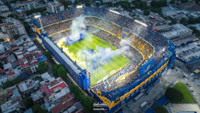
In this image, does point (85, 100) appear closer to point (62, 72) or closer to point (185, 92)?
point (62, 72)

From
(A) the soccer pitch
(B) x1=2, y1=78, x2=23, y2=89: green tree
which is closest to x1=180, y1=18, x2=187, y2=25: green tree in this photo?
(A) the soccer pitch

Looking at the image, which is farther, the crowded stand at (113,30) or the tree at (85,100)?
the crowded stand at (113,30)

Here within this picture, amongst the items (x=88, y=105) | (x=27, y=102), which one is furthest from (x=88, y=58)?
(x=27, y=102)

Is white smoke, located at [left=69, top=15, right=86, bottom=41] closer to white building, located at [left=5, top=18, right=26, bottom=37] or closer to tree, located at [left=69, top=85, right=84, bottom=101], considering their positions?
white building, located at [left=5, top=18, right=26, bottom=37]

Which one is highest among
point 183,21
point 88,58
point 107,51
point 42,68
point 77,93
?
point 183,21

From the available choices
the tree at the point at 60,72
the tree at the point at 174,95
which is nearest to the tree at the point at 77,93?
the tree at the point at 60,72

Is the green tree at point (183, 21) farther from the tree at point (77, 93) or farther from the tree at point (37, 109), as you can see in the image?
the tree at point (37, 109)

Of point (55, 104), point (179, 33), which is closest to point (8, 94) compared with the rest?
point (55, 104)
